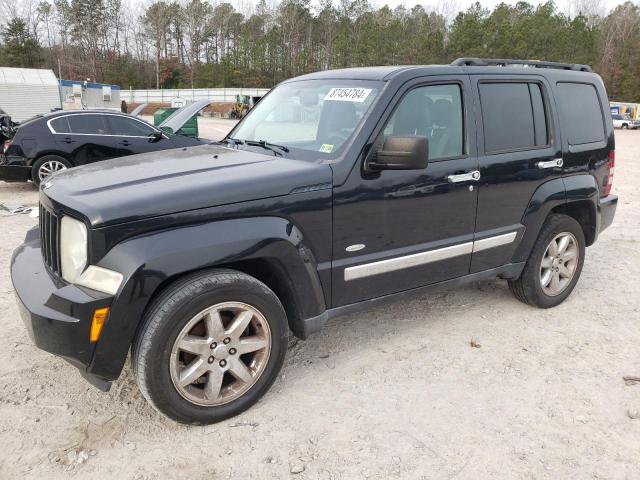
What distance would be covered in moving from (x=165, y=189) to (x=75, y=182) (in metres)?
0.62

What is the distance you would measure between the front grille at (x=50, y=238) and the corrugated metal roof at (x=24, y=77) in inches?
1101

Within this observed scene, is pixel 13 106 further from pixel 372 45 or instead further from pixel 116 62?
pixel 116 62

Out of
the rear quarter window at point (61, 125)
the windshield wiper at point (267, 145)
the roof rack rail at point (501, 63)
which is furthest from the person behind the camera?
the rear quarter window at point (61, 125)

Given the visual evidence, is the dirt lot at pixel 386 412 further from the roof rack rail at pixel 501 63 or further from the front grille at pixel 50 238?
the roof rack rail at pixel 501 63

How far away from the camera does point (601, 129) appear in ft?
15.7

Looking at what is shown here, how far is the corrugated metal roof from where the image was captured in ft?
87.9

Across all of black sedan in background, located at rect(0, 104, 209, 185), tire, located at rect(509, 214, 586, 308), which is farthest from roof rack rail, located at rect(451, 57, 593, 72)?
black sedan in background, located at rect(0, 104, 209, 185)

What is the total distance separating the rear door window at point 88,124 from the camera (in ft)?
31.2

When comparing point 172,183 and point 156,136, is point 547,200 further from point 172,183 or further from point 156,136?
point 156,136

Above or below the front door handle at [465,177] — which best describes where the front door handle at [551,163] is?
above

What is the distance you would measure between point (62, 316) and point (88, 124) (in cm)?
804

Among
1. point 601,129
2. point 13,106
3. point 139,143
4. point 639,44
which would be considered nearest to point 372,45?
point 639,44

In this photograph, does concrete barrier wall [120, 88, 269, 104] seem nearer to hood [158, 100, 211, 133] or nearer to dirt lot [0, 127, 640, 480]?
hood [158, 100, 211, 133]

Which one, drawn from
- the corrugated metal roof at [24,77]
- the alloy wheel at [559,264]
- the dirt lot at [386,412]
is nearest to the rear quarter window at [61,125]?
the dirt lot at [386,412]
